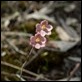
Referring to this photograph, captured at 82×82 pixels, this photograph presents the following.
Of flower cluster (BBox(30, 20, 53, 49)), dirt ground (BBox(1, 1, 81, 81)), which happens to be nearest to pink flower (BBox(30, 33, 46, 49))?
flower cluster (BBox(30, 20, 53, 49))

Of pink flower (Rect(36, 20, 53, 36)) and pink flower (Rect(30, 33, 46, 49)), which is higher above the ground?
pink flower (Rect(36, 20, 53, 36))

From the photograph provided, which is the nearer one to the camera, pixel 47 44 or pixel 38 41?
pixel 38 41

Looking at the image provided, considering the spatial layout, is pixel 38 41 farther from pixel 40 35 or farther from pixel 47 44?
pixel 47 44

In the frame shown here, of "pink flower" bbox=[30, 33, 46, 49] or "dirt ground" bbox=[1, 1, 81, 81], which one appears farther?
"dirt ground" bbox=[1, 1, 81, 81]

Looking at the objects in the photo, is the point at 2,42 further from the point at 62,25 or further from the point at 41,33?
the point at 41,33

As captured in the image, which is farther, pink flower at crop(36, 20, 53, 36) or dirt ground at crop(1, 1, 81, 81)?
dirt ground at crop(1, 1, 81, 81)

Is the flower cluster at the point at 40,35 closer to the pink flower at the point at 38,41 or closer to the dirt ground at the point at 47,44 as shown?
the pink flower at the point at 38,41

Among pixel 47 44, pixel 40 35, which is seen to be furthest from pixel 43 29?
pixel 47 44

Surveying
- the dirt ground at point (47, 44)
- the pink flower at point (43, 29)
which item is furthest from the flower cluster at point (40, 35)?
the dirt ground at point (47, 44)

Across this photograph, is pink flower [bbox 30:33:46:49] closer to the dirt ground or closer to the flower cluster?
the flower cluster
